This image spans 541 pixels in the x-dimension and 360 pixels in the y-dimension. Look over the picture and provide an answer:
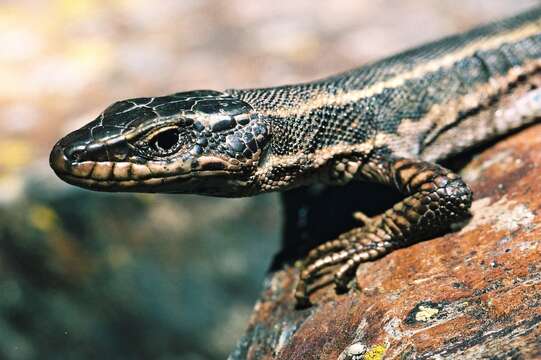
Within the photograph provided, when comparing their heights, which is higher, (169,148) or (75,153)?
(169,148)

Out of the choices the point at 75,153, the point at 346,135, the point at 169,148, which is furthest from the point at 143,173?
the point at 346,135

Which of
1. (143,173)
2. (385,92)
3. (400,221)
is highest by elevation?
(385,92)

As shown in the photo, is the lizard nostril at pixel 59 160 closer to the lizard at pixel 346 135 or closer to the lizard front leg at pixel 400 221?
the lizard at pixel 346 135

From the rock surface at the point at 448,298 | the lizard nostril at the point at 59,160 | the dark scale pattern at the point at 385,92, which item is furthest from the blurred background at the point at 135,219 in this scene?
the lizard nostril at the point at 59,160

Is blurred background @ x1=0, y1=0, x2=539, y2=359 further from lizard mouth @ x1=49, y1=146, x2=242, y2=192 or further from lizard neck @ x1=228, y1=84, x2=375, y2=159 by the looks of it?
lizard mouth @ x1=49, y1=146, x2=242, y2=192

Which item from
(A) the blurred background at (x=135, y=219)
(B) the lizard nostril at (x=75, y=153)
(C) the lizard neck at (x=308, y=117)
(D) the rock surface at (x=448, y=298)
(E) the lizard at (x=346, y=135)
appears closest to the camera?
(D) the rock surface at (x=448, y=298)

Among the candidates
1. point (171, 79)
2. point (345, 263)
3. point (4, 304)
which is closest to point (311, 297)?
point (345, 263)

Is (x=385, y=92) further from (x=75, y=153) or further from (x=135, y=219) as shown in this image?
(x=135, y=219)
